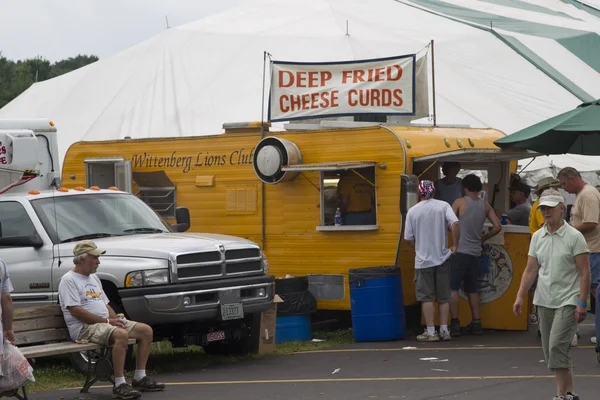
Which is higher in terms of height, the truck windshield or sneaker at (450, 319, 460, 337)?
the truck windshield

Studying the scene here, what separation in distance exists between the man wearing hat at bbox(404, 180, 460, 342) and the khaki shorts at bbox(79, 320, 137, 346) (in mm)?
4476

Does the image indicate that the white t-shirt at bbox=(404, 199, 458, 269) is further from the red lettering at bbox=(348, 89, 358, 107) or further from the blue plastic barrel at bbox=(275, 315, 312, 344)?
the red lettering at bbox=(348, 89, 358, 107)

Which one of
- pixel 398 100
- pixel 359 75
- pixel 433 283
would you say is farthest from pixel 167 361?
pixel 359 75

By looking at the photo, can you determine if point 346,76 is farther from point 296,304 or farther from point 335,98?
point 296,304

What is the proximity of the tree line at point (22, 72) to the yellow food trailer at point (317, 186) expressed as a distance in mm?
41122

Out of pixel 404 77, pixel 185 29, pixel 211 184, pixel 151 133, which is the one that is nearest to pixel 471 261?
pixel 404 77

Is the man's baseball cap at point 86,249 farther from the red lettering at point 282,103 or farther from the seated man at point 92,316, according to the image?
the red lettering at point 282,103

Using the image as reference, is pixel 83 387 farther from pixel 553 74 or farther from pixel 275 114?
pixel 553 74

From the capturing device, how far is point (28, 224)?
11.9 meters

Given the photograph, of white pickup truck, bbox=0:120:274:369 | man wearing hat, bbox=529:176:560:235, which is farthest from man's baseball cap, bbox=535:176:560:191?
white pickup truck, bbox=0:120:274:369

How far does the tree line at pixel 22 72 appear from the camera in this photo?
61.3m

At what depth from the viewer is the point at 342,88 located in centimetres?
1506

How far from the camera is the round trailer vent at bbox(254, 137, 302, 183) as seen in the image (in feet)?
47.6

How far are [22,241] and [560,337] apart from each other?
5797mm
